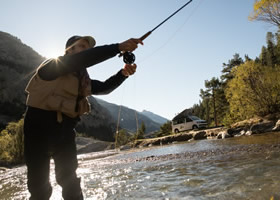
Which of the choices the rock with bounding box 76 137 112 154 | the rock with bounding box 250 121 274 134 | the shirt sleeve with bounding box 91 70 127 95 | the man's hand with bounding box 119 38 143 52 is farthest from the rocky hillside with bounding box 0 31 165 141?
the man's hand with bounding box 119 38 143 52

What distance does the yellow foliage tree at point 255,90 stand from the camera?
20906mm

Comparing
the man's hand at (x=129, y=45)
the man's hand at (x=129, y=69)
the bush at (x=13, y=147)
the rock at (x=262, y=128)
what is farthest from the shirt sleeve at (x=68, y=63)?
the bush at (x=13, y=147)

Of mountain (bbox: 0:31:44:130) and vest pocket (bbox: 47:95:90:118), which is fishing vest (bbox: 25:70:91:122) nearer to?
vest pocket (bbox: 47:95:90:118)

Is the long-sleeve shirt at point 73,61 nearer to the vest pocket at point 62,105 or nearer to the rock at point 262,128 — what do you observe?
the vest pocket at point 62,105

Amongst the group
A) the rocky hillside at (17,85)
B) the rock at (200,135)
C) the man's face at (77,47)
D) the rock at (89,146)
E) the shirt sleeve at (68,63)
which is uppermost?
the rocky hillside at (17,85)

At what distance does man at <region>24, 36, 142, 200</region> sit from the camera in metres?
2.17

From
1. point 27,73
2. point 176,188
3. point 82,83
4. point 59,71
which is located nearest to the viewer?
point 59,71

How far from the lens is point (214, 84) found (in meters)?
45.4

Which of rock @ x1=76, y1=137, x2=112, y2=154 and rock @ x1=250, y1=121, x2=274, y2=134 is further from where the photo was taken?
rock @ x1=76, y1=137, x2=112, y2=154

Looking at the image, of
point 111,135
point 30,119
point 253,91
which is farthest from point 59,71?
point 111,135

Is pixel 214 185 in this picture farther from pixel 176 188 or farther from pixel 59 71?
pixel 59 71

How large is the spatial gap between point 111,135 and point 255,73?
85.8 meters

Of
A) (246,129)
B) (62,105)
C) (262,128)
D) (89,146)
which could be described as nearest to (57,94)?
(62,105)

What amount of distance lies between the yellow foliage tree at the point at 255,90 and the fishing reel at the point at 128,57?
22.1m
